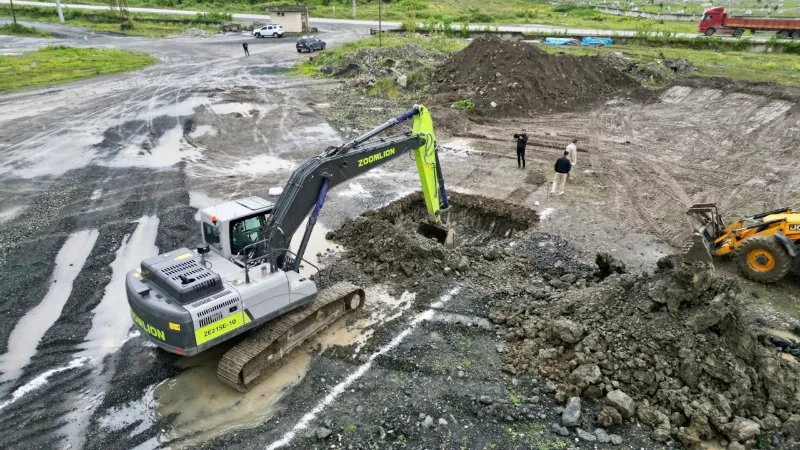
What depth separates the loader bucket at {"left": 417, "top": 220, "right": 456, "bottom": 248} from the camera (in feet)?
40.1

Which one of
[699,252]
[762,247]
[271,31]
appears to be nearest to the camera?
[762,247]

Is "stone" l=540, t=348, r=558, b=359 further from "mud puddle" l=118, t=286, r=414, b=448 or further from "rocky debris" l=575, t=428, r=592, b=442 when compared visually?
"mud puddle" l=118, t=286, r=414, b=448

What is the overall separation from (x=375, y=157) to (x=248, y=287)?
3.67 m

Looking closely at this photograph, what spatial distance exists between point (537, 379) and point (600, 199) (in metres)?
8.40

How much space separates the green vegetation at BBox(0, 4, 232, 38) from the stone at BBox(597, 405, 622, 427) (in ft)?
171

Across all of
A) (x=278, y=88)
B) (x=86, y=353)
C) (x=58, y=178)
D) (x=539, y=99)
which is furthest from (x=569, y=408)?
(x=278, y=88)

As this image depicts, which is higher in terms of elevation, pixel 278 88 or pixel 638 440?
pixel 278 88

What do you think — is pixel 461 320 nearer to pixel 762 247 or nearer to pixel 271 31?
pixel 762 247

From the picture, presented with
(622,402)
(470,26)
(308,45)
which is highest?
(470,26)

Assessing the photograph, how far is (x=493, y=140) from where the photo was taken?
20.0 meters

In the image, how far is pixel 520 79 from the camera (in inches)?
960

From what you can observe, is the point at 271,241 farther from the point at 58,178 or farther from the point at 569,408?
the point at 58,178

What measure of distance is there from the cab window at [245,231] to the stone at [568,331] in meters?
5.13

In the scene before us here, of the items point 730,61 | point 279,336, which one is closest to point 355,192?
point 279,336
